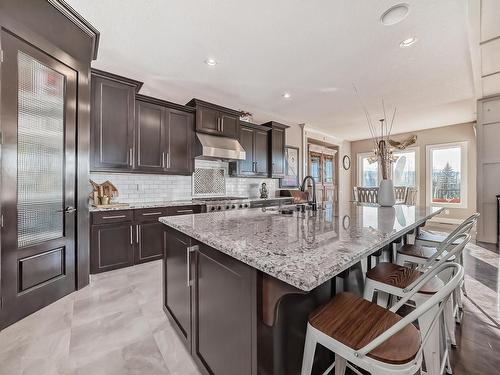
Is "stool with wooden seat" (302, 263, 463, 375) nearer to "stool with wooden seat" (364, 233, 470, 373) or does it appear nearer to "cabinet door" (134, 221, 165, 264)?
"stool with wooden seat" (364, 233, 470, 373)

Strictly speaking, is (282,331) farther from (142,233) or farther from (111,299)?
(142,233)

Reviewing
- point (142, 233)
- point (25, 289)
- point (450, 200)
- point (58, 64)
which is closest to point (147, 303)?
point (25, 289)

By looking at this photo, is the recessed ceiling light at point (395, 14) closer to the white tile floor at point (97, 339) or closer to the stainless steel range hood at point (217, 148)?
the stainless steel range hood at point (217, 148)

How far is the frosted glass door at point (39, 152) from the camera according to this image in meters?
1.88

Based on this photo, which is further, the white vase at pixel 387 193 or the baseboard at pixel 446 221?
the baseboard at pixel 446 221

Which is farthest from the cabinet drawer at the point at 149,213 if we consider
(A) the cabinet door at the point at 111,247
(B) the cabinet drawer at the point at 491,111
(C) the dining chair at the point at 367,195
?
(B) the cabinet drawer at the point at 491,111

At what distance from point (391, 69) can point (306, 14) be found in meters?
1.73

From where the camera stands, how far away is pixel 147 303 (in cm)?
210

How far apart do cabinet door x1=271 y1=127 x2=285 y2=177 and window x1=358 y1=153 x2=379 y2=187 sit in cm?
425

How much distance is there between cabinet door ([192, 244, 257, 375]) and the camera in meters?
0.86

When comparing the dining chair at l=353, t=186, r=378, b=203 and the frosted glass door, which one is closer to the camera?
the frosted glass door

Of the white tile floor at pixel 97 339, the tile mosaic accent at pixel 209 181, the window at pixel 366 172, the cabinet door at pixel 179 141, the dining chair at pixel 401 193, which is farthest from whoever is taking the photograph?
the window at pixel 366 172

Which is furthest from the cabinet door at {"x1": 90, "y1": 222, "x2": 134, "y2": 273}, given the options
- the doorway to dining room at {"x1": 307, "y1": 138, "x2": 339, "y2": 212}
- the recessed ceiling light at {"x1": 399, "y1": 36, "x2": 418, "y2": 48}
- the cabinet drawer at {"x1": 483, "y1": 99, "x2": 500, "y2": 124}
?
the cabinet drawer at {"x1": 483, "y1": 99, "x2": 500, "y2": 124}

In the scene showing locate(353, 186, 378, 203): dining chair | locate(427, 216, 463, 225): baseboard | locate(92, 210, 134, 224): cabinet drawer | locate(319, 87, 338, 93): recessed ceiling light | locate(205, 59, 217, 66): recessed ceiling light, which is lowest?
locate(427, 216, 463, 225): baseboard
